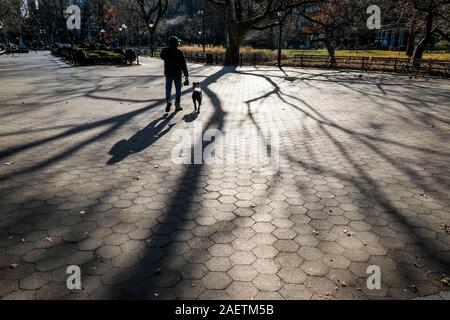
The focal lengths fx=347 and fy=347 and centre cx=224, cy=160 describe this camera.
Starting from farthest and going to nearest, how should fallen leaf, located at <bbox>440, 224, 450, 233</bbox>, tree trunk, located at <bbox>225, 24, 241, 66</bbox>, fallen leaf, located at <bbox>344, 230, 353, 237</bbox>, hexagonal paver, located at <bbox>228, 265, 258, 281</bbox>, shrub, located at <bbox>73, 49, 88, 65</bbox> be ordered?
shrub, located at <bbox>73, 49, 88, 65</bbox>, tree trunk, located at <bbox>225, 24, 241, 66</bbox>, fallen leaf, located at <bbox>440, 224, 450, 233</bbox>, fallen leaf, located at <bbox>344, 230, 353, 237</bbox>, hexagonal paver, located at <bbox>228, 265, 258, 281</bbox>

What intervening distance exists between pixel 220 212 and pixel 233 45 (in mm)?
23705

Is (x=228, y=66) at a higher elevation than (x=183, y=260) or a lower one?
higher

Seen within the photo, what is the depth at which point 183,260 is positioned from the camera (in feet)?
11.2

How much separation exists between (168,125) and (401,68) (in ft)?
65.4

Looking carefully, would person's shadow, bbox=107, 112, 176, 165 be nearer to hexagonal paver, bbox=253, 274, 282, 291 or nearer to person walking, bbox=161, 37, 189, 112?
person walking, bbox=161, 37, 189, 112

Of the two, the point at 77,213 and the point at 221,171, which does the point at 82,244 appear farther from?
the point at 221,171

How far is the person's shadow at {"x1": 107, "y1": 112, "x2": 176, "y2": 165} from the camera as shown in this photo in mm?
6426

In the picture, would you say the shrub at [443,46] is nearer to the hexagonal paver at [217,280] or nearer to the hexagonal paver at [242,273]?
the hexagonal paver at [242,273]

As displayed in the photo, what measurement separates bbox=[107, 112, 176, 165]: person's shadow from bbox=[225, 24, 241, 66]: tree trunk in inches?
733

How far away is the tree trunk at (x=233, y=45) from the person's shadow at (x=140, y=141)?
18.6m

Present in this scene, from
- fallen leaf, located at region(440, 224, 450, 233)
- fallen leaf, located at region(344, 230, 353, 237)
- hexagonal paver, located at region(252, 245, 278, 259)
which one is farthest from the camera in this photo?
fallen leaf, located at region(440, 224, 450, 233)

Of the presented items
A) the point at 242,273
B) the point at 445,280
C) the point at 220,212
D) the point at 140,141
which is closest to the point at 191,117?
the point at 140,141

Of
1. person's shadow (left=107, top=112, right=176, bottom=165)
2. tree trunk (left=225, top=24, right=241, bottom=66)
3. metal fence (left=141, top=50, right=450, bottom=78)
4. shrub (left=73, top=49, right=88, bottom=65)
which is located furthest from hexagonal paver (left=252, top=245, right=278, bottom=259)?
shrub (left=73, top=49, right=88, bottom=65)

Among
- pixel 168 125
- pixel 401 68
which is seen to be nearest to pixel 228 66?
pixel 401 68
